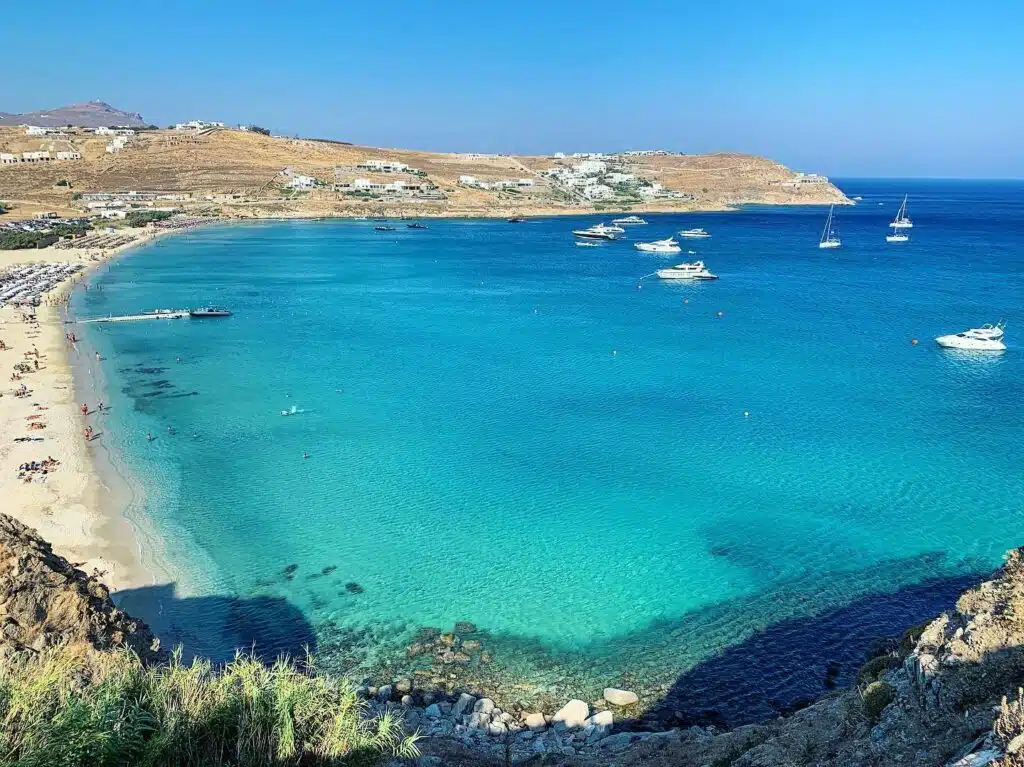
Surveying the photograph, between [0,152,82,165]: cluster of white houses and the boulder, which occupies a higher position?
Answer: [0,152,82,165]: cluster of white houses

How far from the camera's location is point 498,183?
617 feet

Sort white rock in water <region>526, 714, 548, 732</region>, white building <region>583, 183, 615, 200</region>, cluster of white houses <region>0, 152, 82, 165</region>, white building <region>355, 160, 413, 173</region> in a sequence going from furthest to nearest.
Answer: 1. white building <region>583, 183, 615, 200</region>
2. white building <region>355, 160, 413, 173</region>
3. cluster of white houses <region>0, 152, 82, 165</region>
4. white rock in water <region>526, 714, 548, 732</region>

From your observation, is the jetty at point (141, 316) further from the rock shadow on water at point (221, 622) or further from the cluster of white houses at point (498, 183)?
the cluster of white houses at point (498, 183)

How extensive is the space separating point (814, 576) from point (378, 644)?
14076 millimetres

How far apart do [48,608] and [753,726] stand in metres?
14.4

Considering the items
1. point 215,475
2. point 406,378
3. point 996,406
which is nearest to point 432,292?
point 406,378

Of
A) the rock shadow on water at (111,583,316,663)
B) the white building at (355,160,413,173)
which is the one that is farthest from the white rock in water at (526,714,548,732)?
the white building at (355,160,413,173)

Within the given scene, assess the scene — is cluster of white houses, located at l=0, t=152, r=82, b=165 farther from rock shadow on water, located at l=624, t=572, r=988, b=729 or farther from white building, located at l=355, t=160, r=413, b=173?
rock shadow on water, located at l=624, t=572, r=988, b=729

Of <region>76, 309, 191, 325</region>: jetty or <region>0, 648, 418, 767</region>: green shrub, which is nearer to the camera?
<region>0, 648, 418, 767</region>: green shrub

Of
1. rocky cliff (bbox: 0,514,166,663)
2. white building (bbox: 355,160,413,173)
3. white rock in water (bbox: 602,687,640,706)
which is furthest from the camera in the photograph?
white building (bbox: 355,160,413,173)

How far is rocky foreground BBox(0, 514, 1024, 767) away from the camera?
9.48m

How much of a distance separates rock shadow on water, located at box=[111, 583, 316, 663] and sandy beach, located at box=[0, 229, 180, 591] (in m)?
1.17

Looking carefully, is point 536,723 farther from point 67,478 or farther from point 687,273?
point 687,273

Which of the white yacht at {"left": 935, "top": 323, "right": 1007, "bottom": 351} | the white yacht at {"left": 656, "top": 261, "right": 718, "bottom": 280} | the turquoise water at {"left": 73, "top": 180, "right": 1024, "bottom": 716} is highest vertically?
the white yacht at {"left": 656, "top": 261, "right": 718, "bottom": 280}
